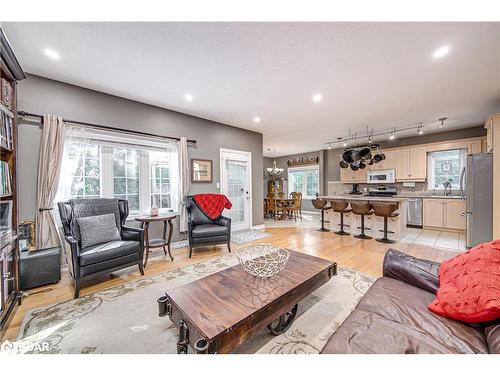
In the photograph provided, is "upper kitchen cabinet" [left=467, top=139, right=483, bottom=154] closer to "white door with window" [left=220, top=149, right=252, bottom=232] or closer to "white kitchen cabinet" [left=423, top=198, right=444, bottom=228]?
"white kitchen cabinet" [left=423, top=198, right=444, bottom=228]

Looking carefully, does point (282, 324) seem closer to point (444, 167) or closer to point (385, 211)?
point (385, 211)

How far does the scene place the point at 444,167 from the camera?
17.8ft

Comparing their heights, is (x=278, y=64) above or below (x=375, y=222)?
above

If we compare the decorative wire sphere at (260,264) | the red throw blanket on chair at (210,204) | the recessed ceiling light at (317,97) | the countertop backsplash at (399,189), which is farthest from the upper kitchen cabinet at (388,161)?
the decorative wire sphere at (260,264)

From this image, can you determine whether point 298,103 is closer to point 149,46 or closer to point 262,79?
point 262,79

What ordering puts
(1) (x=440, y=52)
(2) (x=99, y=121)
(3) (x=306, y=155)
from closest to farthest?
(1) (x=440, y=52)
(2) (x=99, y=121)
(3) (x=306, y=155)

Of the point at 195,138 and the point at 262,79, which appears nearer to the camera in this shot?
the point at 262,79

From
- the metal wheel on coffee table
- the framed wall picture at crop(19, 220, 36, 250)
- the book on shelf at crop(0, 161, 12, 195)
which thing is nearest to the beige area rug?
the metal wheel on coffee table

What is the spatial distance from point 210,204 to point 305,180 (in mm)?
5971

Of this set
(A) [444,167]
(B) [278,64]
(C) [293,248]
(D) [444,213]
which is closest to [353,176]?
(A) [444,167]

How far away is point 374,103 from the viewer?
3.50 metres

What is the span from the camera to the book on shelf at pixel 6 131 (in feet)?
6.32
